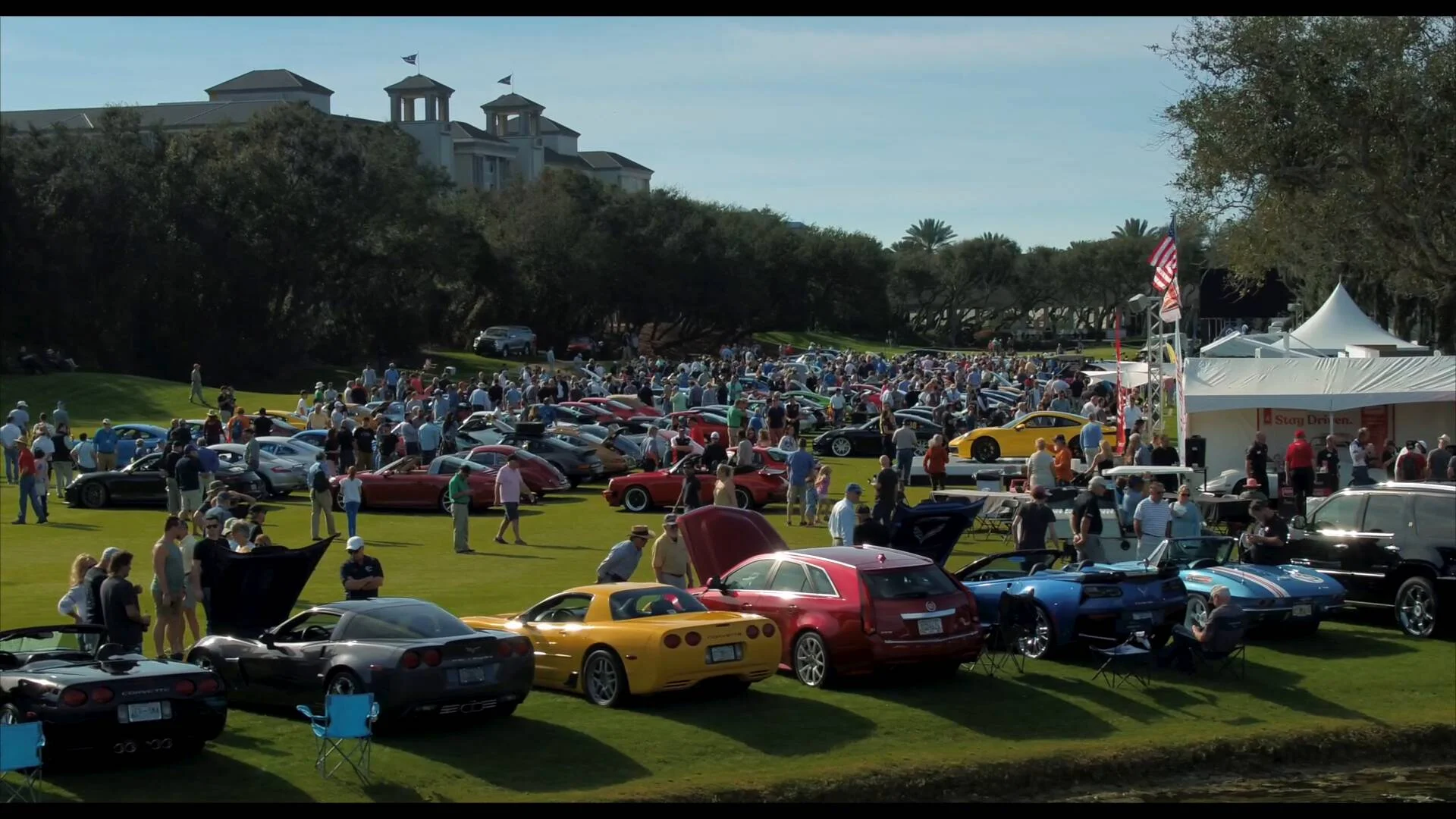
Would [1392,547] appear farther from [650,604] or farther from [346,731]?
[346,731]

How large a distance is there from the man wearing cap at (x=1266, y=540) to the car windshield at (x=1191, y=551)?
0.97ft

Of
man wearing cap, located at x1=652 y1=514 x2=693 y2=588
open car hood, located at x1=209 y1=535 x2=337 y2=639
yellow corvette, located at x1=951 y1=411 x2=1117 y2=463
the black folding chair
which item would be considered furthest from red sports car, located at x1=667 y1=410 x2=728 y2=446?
open car hood, located at x1=209 y1=535 x2=337 y2=639

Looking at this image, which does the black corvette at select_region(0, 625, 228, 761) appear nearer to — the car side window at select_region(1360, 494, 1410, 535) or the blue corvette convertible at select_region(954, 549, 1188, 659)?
the blue corvette convertible at select_region(954, 549, 1188, 659)

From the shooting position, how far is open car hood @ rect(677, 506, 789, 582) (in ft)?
56.7

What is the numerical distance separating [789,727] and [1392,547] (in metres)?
8.61

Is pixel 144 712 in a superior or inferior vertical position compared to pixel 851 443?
inferior

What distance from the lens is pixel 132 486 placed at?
29.8 meters

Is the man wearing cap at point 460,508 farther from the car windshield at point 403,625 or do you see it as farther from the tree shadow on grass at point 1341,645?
the tree shadow on grass at point 1341,645

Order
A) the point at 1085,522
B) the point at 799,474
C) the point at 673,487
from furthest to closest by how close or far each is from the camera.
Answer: the point at 673,487 → the point at 799,474 → the point at 1085,522

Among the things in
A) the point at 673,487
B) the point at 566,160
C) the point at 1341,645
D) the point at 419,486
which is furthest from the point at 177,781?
the point at 566,160

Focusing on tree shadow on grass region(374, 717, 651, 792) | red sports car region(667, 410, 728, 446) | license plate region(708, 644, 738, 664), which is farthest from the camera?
red sports car region(667, 410, 728, 446)

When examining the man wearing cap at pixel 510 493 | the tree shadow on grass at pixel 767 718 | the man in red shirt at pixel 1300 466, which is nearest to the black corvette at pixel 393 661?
the tree shadow on grass at pixel 767 718

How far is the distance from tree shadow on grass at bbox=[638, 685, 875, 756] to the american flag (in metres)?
21.7

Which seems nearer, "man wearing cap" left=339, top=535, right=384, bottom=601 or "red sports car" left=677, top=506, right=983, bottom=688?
"red sports car" left=677, top=506, right=983, bottom=688
